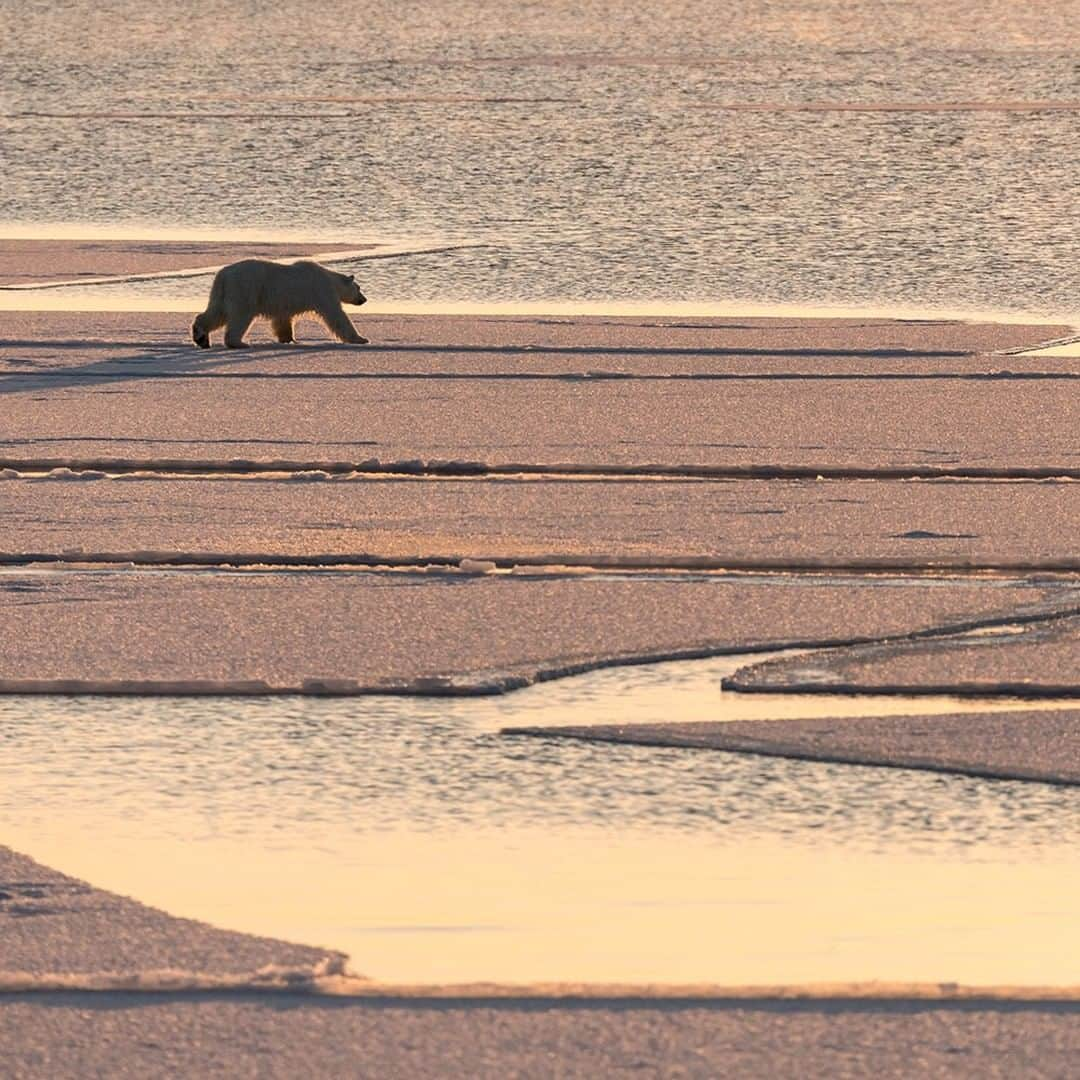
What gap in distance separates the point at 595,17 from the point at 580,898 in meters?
30.4

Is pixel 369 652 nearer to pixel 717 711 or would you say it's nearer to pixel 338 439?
pixel 717 711

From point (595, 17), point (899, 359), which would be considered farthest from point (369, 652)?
point (595, 17)

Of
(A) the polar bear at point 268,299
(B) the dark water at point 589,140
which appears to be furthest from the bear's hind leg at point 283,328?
(B) the dark water at point 589,140

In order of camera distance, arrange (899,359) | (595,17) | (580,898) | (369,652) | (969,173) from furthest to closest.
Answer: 1. (595,17)
2. (969,173)
3. (899,359)
4. (369,652)
5. (580,898)

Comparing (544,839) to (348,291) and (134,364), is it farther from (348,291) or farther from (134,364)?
(348,291)

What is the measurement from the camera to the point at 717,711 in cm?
532

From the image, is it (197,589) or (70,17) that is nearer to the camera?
(197,589)

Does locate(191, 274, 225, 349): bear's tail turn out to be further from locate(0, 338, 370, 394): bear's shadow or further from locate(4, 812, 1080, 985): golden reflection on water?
locate(4, 812, 1080, 985): golden reflection on water

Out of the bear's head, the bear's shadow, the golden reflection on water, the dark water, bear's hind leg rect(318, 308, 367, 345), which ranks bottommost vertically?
the golden reflection on water

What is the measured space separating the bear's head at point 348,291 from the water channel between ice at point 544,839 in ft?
22.8

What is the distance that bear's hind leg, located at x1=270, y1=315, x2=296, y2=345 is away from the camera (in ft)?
39.7

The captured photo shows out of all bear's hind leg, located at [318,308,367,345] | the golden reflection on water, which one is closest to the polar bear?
bear's hind leg, located at [318,308,367,345]

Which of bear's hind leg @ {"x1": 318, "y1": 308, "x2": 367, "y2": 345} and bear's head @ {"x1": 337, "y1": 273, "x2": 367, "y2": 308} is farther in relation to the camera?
bear's head @ {"x1": 337, "y1": 273, "x2": 367, "y2": 308}

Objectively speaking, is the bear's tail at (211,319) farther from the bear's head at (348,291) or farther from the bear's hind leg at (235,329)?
the bear's head at (348,291)
